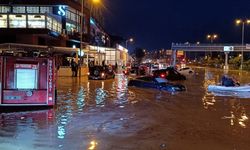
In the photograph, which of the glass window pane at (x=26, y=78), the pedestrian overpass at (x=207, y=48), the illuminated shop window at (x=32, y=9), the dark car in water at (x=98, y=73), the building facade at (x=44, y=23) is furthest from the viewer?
the pedestrian overpass at (x=207, y=48)

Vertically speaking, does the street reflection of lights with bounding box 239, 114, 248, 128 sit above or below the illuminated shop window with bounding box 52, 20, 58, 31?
below

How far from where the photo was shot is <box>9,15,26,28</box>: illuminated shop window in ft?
222

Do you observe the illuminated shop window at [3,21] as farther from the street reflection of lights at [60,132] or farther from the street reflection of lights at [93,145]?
the street reflection of lights at [93,145]

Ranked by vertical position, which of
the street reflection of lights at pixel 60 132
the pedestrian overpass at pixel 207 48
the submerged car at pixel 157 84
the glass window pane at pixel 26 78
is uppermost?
the pedestrian overpass at pixel 207 48

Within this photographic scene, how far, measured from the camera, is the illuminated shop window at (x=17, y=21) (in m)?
67.7

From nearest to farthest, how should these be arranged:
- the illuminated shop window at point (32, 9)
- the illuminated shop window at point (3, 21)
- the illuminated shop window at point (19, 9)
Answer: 1. the illuminated shop window at point (3, 21)
2. the illuminated shop window at point (19, 9)
3. the illuminated shop window at point (32, 9)

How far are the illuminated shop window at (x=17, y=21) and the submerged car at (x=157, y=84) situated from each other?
37367mm

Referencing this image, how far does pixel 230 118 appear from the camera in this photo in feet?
55.6

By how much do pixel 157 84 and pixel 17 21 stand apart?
135 ft

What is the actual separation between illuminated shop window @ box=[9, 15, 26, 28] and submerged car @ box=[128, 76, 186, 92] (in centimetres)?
3737

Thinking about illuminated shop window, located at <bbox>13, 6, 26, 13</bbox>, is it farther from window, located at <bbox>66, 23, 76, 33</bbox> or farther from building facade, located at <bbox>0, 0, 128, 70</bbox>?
window, located at <bbox>66, 23, 76, 33</bbox>

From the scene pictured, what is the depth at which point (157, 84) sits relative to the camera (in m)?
32.0

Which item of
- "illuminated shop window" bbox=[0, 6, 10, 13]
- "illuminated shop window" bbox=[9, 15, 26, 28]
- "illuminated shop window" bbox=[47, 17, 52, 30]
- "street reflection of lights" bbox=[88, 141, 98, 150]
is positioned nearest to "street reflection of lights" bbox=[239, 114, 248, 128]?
"street reflection of lights" bbox=[88, 141, 98, 150]

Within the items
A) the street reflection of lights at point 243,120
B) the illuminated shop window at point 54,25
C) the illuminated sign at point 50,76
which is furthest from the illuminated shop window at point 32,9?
the street reflection of lights at point 243,120
